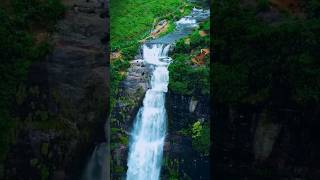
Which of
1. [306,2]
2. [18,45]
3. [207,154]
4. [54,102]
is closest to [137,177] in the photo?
[207,154]

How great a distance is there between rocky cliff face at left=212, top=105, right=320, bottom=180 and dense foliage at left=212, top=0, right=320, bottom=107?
0.20m

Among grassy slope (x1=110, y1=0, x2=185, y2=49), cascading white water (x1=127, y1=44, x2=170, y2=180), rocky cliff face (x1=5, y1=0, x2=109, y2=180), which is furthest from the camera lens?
grassy slope (x1=110, y1=0, x2=185, y2=49)

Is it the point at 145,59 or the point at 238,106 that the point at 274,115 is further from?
the point at 145,59

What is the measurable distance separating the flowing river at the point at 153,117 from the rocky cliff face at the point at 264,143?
0.76m

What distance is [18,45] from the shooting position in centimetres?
821

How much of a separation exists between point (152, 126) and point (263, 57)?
5.80 feet

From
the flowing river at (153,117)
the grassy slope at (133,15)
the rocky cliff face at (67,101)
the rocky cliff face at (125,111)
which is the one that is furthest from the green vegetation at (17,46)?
the flowing river at (153,117)

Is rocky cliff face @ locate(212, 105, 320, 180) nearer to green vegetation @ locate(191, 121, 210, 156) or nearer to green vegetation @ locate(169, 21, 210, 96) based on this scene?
green vegetation @ locate(191, 121, 210, 156)

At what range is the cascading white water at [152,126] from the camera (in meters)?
8.02

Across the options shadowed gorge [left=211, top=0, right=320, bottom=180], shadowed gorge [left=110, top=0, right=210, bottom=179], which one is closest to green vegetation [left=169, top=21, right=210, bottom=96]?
shadowed gorge [left=110, top=0, right=210, bottom=179]

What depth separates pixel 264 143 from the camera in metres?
8.12

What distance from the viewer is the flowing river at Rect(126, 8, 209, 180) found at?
803 cm

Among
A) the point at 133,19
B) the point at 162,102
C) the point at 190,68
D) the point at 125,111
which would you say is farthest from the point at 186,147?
the point at 133,19

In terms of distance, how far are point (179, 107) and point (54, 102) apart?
5.61 feet
